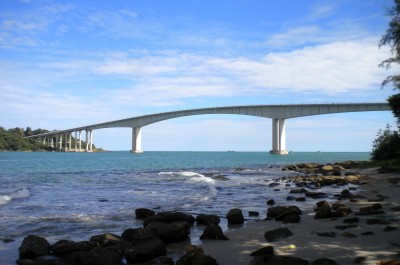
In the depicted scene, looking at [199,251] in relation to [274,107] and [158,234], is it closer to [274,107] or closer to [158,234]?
[158,234]

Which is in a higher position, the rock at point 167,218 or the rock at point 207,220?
the rock at point 167,218

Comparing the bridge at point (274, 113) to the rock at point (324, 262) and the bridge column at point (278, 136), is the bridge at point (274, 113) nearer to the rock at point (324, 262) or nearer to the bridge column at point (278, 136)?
the bridge column at point (278, 136)

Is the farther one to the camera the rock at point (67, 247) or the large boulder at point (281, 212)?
the large boulder at point (281, 212)

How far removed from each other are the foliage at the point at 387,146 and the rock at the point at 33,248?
30.7 metres

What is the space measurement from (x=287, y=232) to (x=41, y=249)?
510 cm

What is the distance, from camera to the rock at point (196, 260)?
595 cm

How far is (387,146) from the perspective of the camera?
36531 mm

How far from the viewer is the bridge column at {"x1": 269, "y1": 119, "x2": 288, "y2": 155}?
82.2 m

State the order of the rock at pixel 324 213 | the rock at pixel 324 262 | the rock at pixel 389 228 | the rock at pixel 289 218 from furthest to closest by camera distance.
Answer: the rock at pixel 324 213
the rock at pixel 289 218
the rock at pixel 389 228
the rock at pixel 324 262

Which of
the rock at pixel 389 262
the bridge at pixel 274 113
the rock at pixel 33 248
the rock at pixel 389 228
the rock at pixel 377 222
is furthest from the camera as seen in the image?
the bridge at pixel 274 113

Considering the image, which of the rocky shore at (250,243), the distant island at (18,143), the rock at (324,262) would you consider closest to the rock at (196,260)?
the rocky shore at (250,243)

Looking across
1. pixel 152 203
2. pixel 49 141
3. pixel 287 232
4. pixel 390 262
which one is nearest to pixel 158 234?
pixel 287 232

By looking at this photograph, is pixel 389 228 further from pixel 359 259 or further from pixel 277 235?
pixel 359 259

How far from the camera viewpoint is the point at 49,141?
Answer: 14750 centimetres
